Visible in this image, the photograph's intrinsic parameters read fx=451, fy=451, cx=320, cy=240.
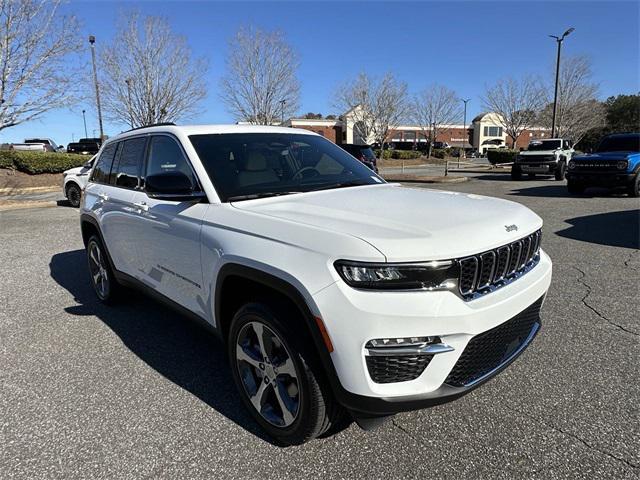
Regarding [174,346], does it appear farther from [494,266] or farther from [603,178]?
[603,178]

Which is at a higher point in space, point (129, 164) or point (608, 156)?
point (129, 164)

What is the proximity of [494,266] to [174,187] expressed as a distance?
1935 millimetres

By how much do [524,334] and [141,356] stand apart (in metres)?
2.82

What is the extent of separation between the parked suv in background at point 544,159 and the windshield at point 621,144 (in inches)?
226

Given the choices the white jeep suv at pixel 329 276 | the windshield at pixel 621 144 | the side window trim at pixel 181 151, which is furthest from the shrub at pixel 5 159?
the windshield at pixel 621 144

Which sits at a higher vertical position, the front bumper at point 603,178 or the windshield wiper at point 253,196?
the windshield wiper at point 253,196

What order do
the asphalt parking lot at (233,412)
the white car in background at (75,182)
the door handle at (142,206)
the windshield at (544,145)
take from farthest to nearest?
the windshield at (544,145)
the white car in background at (75,182)
the door handle at (142,206)
the asphalt parking lot at (233,412)

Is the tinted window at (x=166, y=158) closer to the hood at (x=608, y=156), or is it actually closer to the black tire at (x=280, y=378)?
the black tire at (x=280, y=378)

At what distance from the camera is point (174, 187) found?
9.29ft

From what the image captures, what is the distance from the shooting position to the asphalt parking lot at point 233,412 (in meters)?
2.34

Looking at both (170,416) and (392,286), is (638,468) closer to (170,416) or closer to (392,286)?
(392,286)


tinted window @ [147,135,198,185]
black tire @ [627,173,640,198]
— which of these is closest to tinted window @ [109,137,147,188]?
tinted window @ [147,135,198,185]

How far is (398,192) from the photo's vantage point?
324 cm

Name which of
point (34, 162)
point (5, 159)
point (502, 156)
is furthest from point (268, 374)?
point (502, 156)
